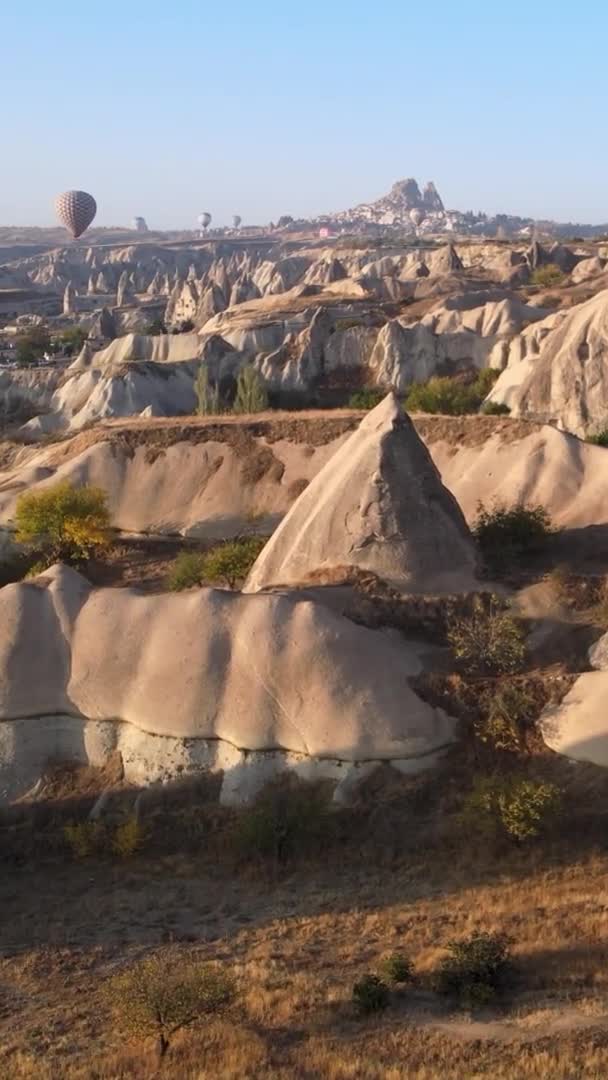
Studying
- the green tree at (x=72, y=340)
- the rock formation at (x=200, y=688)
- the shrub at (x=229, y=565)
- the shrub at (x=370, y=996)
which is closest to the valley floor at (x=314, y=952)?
the shrub at (x=370, y=996)

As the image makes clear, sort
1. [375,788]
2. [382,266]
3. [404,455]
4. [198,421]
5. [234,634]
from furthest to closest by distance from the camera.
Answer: [382,266] < [198,421] < [404,455] < [234,634] < [375,788]

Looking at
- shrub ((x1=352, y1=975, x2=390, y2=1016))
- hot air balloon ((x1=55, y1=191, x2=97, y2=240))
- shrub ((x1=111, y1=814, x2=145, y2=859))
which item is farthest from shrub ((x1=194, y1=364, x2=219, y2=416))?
hot air balloon ((x1=55, y1=191, x2=97, y2=240))

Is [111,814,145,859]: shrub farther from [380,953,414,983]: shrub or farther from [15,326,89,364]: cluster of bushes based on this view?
[15,326,89,364]: cluster of bushes

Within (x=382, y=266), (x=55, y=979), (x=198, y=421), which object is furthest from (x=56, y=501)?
(x=382, y=266)

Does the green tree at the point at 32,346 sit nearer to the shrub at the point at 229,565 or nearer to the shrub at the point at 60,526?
the shrub at the point at 60,526

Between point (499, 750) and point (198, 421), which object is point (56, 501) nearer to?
point (198, 421)
